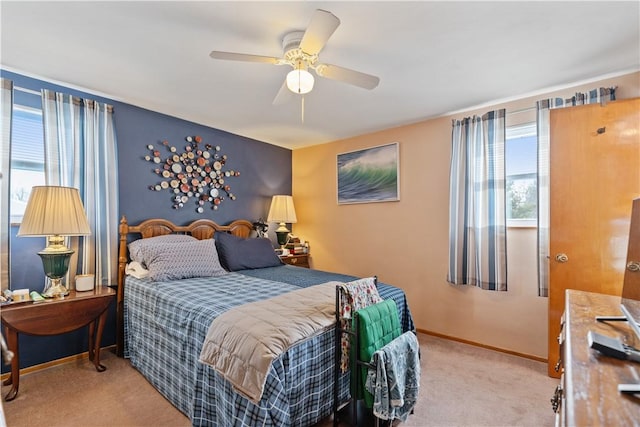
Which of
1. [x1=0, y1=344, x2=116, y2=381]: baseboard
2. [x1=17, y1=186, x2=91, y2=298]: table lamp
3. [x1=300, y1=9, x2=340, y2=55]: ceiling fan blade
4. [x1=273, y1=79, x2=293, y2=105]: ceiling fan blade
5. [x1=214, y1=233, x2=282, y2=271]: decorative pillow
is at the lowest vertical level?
[x1=0, y1=344, x2=116, y2=381]: baseboard

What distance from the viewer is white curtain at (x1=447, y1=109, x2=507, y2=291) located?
287cm

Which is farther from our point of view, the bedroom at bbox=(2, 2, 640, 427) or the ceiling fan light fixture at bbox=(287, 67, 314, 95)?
the bedroom at bbox=(2, 2, 640, 427)

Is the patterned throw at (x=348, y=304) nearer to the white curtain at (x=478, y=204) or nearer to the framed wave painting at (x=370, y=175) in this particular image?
the white curtain at (x=478, y=204)

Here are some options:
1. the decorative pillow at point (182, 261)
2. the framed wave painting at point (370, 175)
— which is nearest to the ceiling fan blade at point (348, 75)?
the framed wave painting at point (370, 175)

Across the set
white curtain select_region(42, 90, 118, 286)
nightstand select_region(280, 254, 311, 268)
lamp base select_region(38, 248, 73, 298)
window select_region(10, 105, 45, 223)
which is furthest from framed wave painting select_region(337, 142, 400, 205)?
window select_region(10, 105, 45, 223)

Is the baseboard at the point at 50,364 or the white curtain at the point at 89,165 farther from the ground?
the white curtain at the point at 89,165

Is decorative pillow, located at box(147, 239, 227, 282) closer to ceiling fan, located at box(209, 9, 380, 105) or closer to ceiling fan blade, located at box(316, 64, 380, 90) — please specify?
ceiling fan, located at box(209, 9, 380, 105)

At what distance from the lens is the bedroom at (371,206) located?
8.16 feet

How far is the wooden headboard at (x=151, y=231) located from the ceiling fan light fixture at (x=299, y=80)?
6.96 ft

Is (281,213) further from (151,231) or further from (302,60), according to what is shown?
(302,60)

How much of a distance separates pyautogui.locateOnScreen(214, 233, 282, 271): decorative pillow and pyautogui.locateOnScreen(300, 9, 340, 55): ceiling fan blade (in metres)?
2.20

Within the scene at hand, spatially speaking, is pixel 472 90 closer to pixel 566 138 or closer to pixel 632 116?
pixel 566 138

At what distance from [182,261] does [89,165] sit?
1.18 metres

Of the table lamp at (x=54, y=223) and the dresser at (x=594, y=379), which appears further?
the table lamp at (x=54, y=223)
